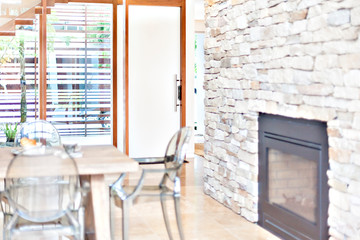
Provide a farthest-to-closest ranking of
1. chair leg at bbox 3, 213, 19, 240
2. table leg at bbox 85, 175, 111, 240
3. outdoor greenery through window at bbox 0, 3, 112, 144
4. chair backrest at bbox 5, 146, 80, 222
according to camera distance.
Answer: outdoor greenery through window at bbox 0, 3, 112, 144 → table leg at bbox 85, 175, 111, 240 → chair leg at bbox 3, 213, 19, 240 → chair backrest at bbox 5, 146, 80, 222

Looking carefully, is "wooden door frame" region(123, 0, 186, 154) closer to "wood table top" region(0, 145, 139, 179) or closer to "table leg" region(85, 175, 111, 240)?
"wood table top" region(0, 145, 139, 179)

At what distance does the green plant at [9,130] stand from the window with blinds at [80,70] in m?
0.65

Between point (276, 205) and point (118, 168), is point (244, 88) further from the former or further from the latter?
point (118, 168)

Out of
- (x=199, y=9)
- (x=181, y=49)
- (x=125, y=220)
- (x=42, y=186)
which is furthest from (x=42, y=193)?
(x=199, y=9)

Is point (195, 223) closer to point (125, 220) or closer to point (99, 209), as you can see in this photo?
point (125, 220)

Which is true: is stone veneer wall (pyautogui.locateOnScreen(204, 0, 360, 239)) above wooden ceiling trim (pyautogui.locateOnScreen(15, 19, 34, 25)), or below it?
below

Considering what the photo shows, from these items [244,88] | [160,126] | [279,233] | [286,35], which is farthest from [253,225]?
[160,126]

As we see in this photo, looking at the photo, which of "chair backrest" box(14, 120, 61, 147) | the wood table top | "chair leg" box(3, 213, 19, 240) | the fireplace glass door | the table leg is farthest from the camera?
"chair backrest" box(14, 120, 61, 147)

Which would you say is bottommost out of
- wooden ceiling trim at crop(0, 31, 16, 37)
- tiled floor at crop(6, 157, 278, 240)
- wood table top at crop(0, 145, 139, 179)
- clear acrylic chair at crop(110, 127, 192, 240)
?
tiled floor at crop(6, 157, 278, 240)

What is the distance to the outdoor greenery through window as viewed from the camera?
7926mm

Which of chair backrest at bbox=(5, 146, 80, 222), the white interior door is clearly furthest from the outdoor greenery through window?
chair backrest at bbox=(5, 146, 80, 222)

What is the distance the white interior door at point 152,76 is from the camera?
8.62m

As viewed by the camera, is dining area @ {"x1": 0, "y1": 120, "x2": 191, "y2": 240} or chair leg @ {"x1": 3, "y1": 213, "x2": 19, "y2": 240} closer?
dining area @ {"x1": 0, "y1": 120, "x2": 191, "y2": 240}

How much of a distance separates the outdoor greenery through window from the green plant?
0.88 ft
